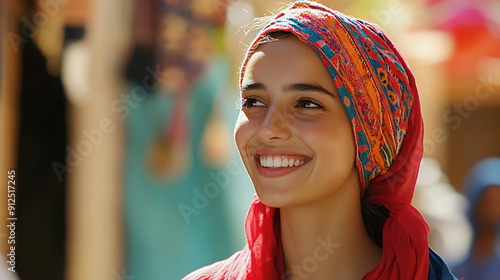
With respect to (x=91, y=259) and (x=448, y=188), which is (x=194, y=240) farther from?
(x=448, y=188)

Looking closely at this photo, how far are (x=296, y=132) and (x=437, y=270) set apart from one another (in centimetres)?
53

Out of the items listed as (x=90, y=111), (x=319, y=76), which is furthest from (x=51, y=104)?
(x=319, y=76)

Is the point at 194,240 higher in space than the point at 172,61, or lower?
lower

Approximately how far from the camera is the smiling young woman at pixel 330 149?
1790 millimetres

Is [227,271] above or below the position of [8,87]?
below

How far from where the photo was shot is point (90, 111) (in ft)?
13.3

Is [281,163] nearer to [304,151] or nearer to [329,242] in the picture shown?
[304,151]

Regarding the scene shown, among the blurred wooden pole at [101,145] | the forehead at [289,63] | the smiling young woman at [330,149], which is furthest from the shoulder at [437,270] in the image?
the blurred wooden pole at [101,145]

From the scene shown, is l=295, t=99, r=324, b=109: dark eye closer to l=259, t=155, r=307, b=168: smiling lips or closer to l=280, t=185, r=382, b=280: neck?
l=259, t=155, r=307, b=168: smiling lips

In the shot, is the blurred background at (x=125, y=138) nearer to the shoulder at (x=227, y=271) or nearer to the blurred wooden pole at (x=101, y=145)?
the blurred wooden pole at (x=101, y=145)

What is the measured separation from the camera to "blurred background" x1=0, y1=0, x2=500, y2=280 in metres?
3.91

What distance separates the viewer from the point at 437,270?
72.3 inches

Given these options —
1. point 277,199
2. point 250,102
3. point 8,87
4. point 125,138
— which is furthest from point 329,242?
point 8,87

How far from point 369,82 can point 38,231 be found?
8.71ft
